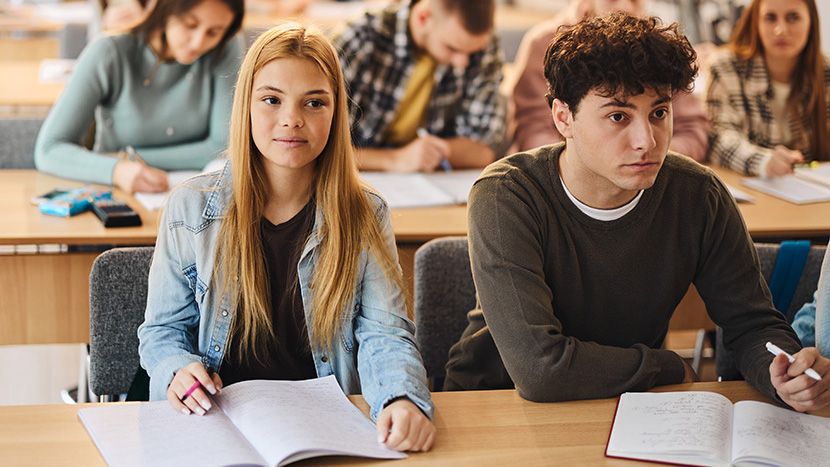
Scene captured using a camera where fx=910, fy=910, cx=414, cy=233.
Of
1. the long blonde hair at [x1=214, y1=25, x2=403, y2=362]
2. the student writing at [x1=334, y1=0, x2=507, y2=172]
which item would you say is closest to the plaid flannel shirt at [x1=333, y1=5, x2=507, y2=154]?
the student writing at [x1=334, y1=0, x2=507, y2=172]

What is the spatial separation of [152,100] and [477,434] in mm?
1693

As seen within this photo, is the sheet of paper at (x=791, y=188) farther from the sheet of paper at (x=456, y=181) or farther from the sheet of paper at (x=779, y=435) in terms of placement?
the sheet of paper at (x=779, y=435)

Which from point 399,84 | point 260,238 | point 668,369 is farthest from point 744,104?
point 260,238

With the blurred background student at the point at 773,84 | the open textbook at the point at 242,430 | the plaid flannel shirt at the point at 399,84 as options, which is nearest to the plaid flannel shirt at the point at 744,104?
the blurred background student at the point at 773,84

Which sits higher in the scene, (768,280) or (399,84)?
(399,84)

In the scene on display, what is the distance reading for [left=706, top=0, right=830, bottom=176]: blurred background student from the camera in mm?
2826

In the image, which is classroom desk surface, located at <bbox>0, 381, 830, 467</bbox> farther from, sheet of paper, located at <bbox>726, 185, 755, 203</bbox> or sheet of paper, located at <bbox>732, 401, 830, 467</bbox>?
sheet of paper, located at <bbox>726, 185, 755, 203</bbox>

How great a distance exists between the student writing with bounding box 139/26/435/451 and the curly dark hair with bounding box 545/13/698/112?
1.25ft

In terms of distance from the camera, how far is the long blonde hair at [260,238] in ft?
4.90

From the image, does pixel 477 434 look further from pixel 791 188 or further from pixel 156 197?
pixel 791 188

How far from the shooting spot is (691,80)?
58.3 inches

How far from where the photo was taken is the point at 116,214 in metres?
2.05

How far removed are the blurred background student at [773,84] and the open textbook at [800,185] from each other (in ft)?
0.38

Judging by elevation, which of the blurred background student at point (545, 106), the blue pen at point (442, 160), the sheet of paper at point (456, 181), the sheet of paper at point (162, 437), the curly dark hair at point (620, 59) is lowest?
the sheet of paper at point (162, 437)
